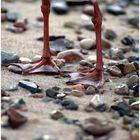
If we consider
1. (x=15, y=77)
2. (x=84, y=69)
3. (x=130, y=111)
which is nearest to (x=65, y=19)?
(x=84, y=69)

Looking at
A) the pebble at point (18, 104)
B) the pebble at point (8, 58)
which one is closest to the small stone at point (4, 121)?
the pebble at point (18, 104)

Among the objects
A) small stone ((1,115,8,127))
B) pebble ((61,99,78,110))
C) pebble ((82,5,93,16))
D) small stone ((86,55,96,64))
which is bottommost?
small stone ((1,115,8,127))

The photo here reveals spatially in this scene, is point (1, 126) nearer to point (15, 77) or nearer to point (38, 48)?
point (15, 77)

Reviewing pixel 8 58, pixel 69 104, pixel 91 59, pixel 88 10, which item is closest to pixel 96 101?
pixel 69 104

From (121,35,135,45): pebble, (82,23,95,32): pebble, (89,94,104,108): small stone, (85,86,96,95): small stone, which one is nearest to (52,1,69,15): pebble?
(82,23,95,32): pebble

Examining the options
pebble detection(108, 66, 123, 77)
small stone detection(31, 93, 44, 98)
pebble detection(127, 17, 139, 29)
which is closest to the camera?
small stone detection(31, 93, 44, 98)

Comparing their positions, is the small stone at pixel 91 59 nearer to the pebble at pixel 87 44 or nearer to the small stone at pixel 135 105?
the pebble at pixel 87 44

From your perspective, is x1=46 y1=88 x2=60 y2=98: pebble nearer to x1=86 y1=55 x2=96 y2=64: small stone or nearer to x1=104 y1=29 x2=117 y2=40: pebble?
x1=86 y1=55 x2=96 y2=64: small stone

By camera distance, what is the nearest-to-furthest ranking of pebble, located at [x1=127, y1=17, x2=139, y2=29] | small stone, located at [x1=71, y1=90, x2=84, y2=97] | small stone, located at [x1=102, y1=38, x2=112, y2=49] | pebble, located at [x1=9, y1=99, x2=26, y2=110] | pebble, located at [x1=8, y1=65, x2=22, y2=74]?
pebble, located at [x1=9, y1=99, x2=26, y2=110] → small stone, located at [x1=71, y1=90, x2=84, y2=97] → pebble, located at [x1=8, y1=65, x2=22, y2=74] → small stone, located at [x1=102, y1=38, x2=112, y2=49] → pebble, located at [x1=127, y1=17, x2=139, y2=29]
